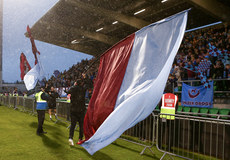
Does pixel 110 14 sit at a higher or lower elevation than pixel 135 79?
higher

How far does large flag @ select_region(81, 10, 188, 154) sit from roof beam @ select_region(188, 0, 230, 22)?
46.3 feet

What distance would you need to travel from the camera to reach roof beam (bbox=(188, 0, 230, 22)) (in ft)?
55.3

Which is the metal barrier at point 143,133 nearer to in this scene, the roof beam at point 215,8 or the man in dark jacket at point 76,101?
the man in dark jacket at point 76,101

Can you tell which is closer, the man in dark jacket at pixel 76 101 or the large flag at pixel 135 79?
the large flag at pixel 135 79

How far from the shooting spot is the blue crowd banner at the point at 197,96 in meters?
10.1

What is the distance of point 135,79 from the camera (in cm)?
403

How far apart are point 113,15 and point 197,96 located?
1323 centimetres

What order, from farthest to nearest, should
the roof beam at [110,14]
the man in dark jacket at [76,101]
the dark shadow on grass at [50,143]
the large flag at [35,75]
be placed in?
the roof beam at [110,14], the large flag at [35,75], the man in dark jacket at [76,101], the dark shadow on grass at [50,143]

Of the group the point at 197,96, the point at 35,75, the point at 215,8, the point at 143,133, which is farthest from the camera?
the point at 215,8

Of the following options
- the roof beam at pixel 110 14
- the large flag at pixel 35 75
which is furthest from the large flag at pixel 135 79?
the roof beam at pixel 110 14

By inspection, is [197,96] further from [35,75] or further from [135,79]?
[35,75]

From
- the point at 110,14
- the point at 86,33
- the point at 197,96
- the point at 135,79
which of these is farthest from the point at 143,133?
the point at 86,33

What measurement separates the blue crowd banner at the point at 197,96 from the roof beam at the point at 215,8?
8314 millimetres

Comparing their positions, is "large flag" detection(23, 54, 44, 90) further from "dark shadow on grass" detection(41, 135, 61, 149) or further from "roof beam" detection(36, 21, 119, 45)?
"roof beam" detection(36, 21, 119, 45)
